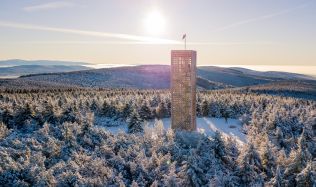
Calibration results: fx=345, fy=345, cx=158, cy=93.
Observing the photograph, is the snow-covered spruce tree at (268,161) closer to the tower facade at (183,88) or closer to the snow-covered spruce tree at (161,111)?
the tower facade at (183,88)

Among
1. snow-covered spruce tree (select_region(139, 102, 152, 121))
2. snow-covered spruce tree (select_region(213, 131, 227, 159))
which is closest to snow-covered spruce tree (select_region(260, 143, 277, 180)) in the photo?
snow-covered spruce tree (select_region(213, 131, 227, 159))

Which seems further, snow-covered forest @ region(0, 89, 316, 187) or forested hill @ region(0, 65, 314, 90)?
forested hill @ region(0, 65, 314, 90)

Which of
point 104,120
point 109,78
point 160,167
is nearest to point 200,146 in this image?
point 160,167

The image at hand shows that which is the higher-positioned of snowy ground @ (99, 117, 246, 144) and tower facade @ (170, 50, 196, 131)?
tower facade @ (170, 50, 196, 131)

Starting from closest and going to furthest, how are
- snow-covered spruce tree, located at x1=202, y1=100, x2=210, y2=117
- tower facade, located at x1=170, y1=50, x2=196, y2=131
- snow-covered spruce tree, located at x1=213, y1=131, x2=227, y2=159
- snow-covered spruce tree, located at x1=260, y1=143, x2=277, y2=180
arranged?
1. snow-covered spruce tree, located at x1=260, y1=143, x2=277, y2=180
2. snow-covered spruce tree, located at x1=213, y1=131, x2=227, y2=159
3. tower facade, located at x1=170, y1=50, x2=196, y2=131
4. snow-covered spruce tree, located at x1=202, y1=100, x2=210, y2=117

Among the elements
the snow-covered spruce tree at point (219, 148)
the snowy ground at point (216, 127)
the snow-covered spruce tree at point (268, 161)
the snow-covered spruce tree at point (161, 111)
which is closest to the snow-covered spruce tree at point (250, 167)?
the snow-covered spruce tree at point (268, 161)

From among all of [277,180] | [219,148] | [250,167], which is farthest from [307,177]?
[219,148]

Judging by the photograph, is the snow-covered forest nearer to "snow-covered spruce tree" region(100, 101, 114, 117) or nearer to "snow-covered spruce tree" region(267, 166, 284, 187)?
"snow-covered spruce tree" region(267, 166, 284, 187)
